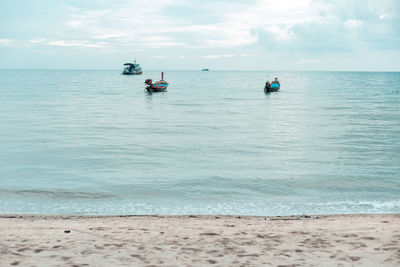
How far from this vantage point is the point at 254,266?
7.70 m

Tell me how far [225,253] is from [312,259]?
175cm

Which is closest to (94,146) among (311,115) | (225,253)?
(225,253)

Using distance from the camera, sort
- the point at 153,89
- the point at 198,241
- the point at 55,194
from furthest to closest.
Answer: the point at 153,89 < the point at 55,194 < the point at 198,241

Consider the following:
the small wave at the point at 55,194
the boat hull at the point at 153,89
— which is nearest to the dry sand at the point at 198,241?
the small wave at the point at 55,194

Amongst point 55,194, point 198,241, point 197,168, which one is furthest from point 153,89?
point 198,241

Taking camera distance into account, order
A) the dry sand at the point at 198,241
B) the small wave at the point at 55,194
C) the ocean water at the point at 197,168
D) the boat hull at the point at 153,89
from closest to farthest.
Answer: the dry sand at the point at 198,241 → the ocean water at the point at 197,168 → the small wave at the point at 55,194 → the boat hull at the point at 153,89

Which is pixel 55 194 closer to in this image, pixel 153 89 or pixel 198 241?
pixel 198 241

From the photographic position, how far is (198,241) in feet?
30.0

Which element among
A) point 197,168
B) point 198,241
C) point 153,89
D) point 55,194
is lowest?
point 55,194

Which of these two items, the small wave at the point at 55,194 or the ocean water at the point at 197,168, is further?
the small wave at the point at 55,194

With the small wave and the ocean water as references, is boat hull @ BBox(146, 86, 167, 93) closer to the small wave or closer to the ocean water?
the ocean water

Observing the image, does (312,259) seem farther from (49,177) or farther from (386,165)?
(386,165)

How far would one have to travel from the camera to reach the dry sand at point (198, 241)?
26.1ft

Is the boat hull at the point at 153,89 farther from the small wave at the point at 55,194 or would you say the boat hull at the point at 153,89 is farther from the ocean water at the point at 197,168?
the small wave at the point at 55,194
